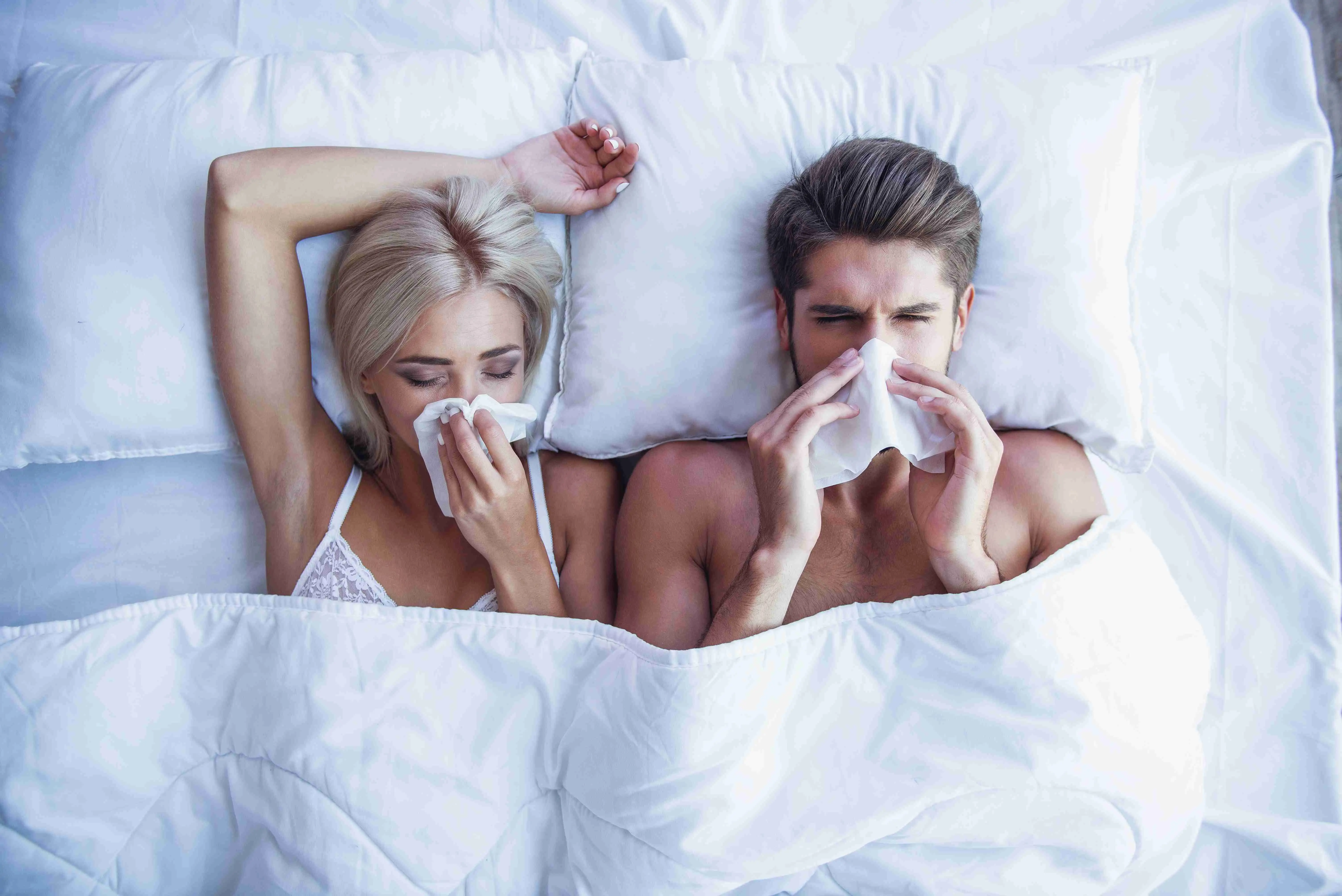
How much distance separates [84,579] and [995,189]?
2435mm

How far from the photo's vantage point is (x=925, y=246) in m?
1.73

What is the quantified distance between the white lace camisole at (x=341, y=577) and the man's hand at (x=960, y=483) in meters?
0.87

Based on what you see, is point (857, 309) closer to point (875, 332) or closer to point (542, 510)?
point (875, 332)

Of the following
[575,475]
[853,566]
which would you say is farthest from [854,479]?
[575,475]

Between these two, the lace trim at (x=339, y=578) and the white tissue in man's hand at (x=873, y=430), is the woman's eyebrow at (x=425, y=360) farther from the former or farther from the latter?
the white tissue in man's hand at (x=873, y=430)

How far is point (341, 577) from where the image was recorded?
6.22ft

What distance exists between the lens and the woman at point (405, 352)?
5.84 ft

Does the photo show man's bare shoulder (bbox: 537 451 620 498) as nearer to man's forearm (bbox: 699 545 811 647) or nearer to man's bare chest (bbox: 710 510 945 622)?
man's bare chest (bbox: 710 510 945 622)

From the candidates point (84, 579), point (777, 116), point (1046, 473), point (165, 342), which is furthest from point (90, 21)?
point (1046, 473)

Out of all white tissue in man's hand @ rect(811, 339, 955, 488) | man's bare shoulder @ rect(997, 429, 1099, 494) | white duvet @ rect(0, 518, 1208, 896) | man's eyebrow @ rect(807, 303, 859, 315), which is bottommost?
white duvet @ rect(0, 518, 1208, 896)

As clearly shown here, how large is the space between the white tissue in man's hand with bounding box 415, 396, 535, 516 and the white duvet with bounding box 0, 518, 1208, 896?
1.11ft

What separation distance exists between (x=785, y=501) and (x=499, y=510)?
632mm

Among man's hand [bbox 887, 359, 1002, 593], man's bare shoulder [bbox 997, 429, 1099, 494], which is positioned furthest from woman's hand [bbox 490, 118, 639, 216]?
man's bare shoulder [bbox 997, 429, 1099, 494]

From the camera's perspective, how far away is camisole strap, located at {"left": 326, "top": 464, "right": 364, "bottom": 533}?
1.93 m
